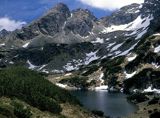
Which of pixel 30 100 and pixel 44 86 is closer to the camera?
pixel 30 100

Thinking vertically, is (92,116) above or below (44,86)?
below

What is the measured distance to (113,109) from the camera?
602 ft

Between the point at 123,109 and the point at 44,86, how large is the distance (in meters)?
51.8

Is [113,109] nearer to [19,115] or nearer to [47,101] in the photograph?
[47,101]

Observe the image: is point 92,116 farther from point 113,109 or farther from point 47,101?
point 113,109

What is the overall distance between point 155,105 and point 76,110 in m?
49.9

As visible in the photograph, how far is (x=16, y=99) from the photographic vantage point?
10675 centimetres

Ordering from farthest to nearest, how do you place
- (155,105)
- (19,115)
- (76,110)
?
(155,105) → (76,110) → (19,115)

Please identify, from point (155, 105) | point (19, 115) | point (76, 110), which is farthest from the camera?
point (155, 105)

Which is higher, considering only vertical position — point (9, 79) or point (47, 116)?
point (9, 79)

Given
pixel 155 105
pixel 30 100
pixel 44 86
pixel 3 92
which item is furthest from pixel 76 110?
pixel 155 105

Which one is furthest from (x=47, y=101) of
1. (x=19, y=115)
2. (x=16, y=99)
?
(x=19, y=115)

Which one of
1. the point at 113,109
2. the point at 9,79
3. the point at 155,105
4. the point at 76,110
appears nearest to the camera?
the point at 9,79

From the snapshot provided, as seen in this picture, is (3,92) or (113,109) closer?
(3,92)
